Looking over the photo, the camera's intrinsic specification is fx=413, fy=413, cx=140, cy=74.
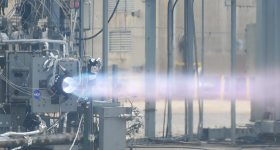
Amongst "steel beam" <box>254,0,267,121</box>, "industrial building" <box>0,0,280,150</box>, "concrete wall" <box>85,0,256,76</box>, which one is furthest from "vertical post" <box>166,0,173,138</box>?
"steel beam" <box>254,0,267,121</box>

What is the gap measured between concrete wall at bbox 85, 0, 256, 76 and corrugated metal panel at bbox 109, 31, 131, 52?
0.11 m

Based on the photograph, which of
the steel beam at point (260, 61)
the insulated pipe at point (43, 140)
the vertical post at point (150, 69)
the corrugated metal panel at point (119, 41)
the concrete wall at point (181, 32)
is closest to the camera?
the insulated pipe at point (43, 140)

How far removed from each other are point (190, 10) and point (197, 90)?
6.57 feet

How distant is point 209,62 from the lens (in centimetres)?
994

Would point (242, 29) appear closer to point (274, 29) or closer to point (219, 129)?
point (274, 29)

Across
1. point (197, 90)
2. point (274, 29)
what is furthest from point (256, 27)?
point (197, 90)

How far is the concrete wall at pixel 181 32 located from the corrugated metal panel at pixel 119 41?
112 mm

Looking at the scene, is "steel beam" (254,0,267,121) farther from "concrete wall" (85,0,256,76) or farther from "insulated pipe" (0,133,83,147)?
"insulated pipe" (0,133,83,147)

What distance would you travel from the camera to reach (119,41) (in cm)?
1112

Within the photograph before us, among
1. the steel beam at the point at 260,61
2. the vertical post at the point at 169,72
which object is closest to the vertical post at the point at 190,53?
the vertical post at the point at 169,72

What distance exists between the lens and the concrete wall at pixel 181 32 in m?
9.90

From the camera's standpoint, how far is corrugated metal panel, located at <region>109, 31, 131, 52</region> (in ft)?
36.1

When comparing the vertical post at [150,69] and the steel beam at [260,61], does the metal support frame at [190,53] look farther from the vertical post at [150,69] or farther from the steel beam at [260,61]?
the steel beam at [260,61]

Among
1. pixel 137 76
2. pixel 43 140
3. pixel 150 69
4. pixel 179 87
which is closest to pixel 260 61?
pixel 179 87
